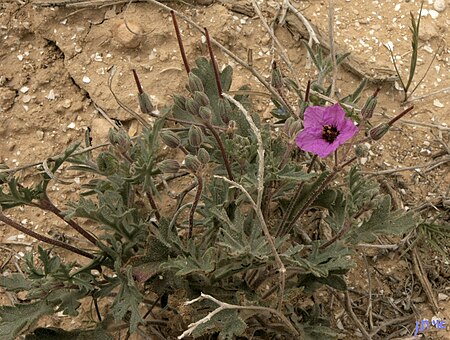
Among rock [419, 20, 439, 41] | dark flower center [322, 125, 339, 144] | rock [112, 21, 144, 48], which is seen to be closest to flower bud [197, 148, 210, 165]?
dark flower center [322, 125, 339, 144]

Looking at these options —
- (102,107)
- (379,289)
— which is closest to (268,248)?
(379,289)

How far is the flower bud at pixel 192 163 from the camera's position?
77.3 inches

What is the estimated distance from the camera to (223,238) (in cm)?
199

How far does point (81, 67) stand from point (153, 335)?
1.20m

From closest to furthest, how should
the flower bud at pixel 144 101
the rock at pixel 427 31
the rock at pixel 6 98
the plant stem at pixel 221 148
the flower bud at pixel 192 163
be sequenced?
the flower bud at pixel 192 163 < the plant stem at pixel 221 148 < the flower bud at pixel 144 101 < the rock at pixel 6 98 < the rock at pixel 427 31

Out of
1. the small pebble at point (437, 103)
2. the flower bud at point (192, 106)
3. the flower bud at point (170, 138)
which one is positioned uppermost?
the flower bud at point (192, 106)

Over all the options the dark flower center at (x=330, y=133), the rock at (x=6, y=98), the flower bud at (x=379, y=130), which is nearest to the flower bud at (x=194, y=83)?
the dark flower center at (x=330, y=133)

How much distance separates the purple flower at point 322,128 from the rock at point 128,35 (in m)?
1.13

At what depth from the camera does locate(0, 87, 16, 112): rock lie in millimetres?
2955

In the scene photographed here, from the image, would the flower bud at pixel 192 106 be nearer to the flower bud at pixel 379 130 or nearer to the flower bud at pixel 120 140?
the flower bud at pixel 120 140

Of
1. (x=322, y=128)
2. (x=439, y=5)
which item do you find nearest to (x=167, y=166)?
(x=322, y=128)

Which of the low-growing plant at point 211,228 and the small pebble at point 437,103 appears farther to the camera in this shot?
the small pebble at point 437,103

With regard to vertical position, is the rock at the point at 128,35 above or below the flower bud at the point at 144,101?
below

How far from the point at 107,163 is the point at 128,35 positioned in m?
1.05
